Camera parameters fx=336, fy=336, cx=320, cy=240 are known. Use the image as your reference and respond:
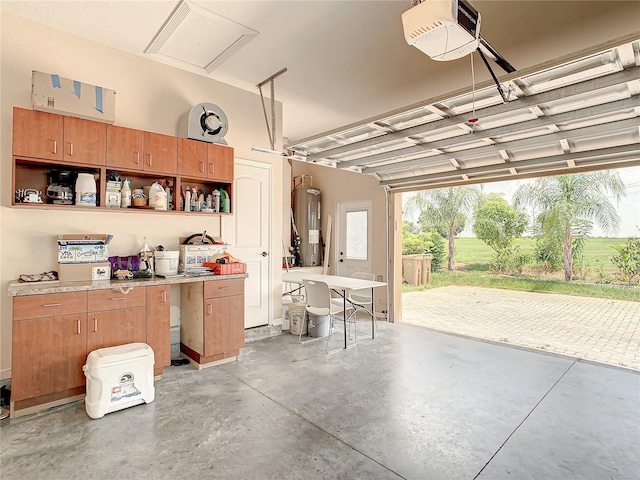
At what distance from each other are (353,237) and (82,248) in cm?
489

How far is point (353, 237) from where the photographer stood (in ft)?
23.1

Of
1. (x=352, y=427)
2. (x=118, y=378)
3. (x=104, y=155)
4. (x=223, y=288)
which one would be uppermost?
(x=104, y=155)

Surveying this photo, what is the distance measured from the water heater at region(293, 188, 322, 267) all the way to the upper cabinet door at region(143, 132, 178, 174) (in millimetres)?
3901

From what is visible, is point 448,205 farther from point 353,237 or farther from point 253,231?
point 253,231

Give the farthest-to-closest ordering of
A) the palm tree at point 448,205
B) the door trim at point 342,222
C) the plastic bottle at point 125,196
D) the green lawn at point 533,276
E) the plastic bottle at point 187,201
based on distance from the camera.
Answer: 1. the palm tree at point 448,205
2. the green lawn at point 533,276
3. the door trim at point 342,222
4. the plastic bottle at point 187,201
5. the plastic bottle at point 125,196

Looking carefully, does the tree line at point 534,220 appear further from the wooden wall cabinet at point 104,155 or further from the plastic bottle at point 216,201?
the wooden wall cabinet at point 104,155

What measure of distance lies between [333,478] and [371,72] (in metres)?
4.02

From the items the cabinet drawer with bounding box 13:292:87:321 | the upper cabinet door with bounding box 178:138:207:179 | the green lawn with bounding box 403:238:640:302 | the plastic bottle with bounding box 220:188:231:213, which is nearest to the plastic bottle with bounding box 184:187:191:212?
the upper cabinet door with bounding box 178:138:207:179

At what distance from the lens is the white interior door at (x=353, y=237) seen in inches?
265

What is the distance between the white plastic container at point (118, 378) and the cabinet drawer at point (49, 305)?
41 cm

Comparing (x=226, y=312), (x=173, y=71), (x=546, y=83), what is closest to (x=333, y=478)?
(x=226, y=312)

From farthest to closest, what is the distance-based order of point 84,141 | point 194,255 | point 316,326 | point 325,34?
point 316,326 < point 194,255 < point 325,34 < point 84,141

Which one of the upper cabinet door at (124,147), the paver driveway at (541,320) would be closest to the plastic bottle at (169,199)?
the upper cabinet door at (124,147)

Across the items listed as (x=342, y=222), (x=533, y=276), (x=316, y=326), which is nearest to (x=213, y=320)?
(x=316, y=326)
